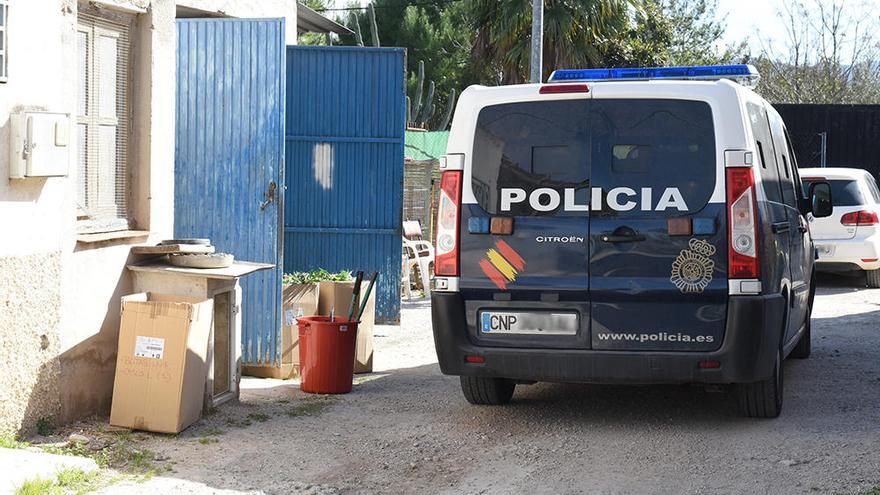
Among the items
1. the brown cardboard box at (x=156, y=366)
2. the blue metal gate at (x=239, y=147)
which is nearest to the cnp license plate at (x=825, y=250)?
the blue metal gate at (x=239, y=147)

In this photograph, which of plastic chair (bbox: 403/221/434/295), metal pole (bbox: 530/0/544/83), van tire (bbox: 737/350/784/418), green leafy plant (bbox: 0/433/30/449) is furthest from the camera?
metal pole (bbox: 530/0/544/83)

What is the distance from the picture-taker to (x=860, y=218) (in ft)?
52.7

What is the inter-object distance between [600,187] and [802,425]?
2.00m

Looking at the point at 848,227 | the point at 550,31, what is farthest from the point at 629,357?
the point at 550,31

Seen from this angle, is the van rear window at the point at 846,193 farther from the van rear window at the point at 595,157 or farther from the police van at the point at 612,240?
the van rear window at the point at 595,157

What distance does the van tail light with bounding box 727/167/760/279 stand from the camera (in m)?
7.08

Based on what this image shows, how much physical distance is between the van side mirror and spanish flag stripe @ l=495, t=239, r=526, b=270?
3.49 metres

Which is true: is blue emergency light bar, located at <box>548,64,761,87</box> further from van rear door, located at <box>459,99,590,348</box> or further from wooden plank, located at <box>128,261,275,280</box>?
wooden plank, located at <box>128,261,275,280</box>

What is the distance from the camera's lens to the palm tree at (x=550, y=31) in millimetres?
25703

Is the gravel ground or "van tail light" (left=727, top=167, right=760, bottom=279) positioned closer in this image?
the gravel ground

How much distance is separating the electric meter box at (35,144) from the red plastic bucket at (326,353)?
2.59 metres

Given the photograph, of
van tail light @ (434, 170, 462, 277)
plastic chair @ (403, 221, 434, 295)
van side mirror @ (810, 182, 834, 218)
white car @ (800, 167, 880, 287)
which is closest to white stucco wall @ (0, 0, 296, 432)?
van tail light @ (434, 170, 462, 277)

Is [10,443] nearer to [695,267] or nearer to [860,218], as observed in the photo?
[695,267]

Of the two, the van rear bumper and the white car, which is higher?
the white car
